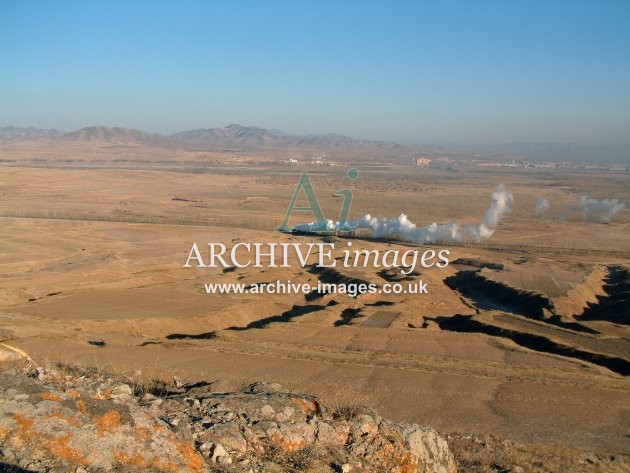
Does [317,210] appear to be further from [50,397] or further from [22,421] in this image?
[22,421]

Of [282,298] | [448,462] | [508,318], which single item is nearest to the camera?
[448,462]

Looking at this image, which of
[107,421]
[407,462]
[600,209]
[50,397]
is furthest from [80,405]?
[600,209]

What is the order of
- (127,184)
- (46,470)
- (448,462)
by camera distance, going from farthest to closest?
(127,184)
(448,462)
(46,470)

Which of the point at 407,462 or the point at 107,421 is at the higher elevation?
the point at 107,421

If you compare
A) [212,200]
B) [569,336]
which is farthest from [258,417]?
[212,200]

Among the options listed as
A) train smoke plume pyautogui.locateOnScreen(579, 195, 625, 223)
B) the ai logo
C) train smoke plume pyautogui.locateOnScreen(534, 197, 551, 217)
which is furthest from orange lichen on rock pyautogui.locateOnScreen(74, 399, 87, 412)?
train smoke plume pyautogui.locateOnScreen(534, 197, 551, 217)

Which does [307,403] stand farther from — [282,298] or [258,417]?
[282,298]
